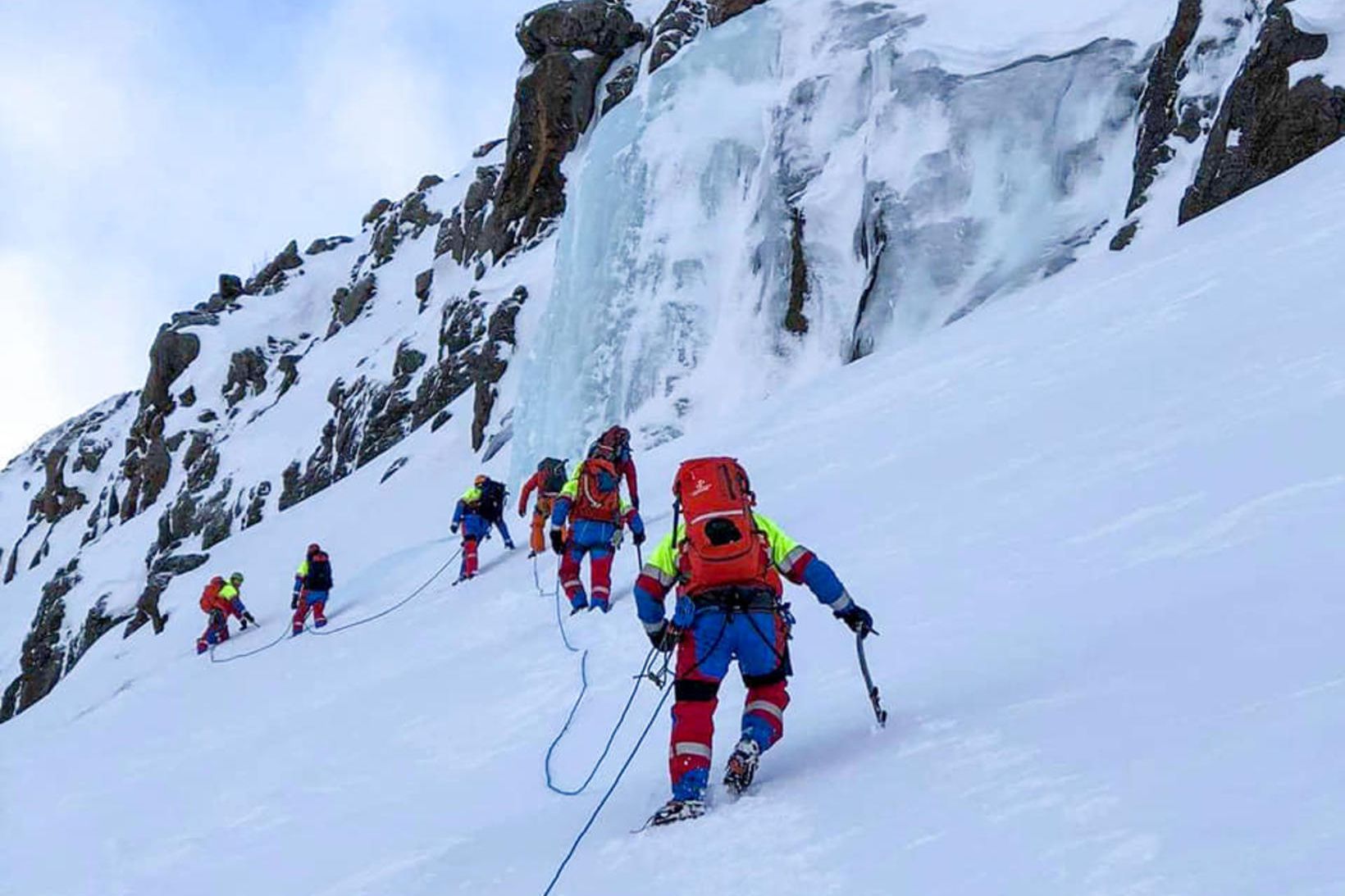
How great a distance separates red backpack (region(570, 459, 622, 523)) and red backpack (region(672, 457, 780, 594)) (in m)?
5.15

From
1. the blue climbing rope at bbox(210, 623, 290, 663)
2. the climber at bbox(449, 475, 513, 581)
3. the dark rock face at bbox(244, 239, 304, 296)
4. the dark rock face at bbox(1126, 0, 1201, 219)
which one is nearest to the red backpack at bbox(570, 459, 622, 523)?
the climber at bbox(449, 475, 513, 581)

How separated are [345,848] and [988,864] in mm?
3633

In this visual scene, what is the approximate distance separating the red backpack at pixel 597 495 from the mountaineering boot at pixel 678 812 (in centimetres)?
560

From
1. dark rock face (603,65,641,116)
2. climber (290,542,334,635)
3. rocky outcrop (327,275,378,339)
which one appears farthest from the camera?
rocky outcrop (327,275,378,339)

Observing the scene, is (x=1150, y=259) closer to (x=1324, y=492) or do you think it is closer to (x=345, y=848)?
(x=1324, y=492)

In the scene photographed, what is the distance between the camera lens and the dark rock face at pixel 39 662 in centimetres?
3488

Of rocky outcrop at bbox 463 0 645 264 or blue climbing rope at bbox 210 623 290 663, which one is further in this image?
rocky outcrop at bbox 463 0 645 264

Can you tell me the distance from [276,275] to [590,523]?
5591cm

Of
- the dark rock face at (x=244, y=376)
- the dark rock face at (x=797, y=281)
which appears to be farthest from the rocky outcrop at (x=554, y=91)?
the dark rock face at (x=244, y=376)

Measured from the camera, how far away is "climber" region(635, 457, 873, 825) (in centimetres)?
452

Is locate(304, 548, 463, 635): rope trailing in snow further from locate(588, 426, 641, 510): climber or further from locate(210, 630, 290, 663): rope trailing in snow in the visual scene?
locate(588, 426, 641, 510): climber

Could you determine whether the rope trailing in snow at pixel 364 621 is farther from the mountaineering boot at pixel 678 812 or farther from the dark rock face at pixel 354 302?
the dark rock face at pixel 354 302

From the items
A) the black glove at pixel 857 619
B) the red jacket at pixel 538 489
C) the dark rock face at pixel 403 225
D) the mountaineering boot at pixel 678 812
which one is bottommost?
the mountaineering boot at pixel 678 812

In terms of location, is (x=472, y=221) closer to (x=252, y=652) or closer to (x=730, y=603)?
(x=252, y=652)
